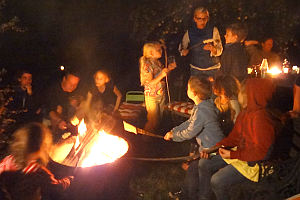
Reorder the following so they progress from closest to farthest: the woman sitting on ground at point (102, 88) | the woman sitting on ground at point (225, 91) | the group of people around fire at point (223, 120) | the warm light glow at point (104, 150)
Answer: the group of people around fire at point (223, 120)
the warm light glow at point (104, 150)
the woman sitting on ground at point (225, 91)
the woman sitting on ground at point (102, 88)

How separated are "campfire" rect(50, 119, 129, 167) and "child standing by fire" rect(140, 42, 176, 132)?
1846 millimetres

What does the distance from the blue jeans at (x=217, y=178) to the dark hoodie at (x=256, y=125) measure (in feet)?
0.88

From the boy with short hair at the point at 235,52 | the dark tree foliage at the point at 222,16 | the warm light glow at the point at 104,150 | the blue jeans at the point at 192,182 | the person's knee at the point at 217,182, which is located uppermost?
the dark tree foliage at the point at 222,16

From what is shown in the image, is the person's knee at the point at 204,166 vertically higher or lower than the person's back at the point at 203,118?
lower

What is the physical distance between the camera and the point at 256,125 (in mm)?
3146

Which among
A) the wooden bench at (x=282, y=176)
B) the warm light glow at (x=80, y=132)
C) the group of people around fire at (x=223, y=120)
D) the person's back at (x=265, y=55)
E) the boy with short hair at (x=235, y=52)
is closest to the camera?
the wooden bench at (x=282, y=176)

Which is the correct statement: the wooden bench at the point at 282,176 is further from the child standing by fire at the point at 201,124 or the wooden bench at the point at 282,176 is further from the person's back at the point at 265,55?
the person's back at the point at 265,55

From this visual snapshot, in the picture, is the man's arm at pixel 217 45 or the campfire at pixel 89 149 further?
the man's arm at pixel 217 45

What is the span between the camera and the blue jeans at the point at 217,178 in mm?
3443

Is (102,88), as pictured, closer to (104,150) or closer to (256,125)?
(104,150)

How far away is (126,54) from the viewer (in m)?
9.33

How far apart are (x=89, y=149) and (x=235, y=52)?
9.70 feet

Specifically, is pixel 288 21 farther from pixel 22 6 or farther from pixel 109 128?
pixel 22 6

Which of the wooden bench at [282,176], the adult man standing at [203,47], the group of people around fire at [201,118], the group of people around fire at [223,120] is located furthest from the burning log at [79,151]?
the adult man standing at [203,47]
